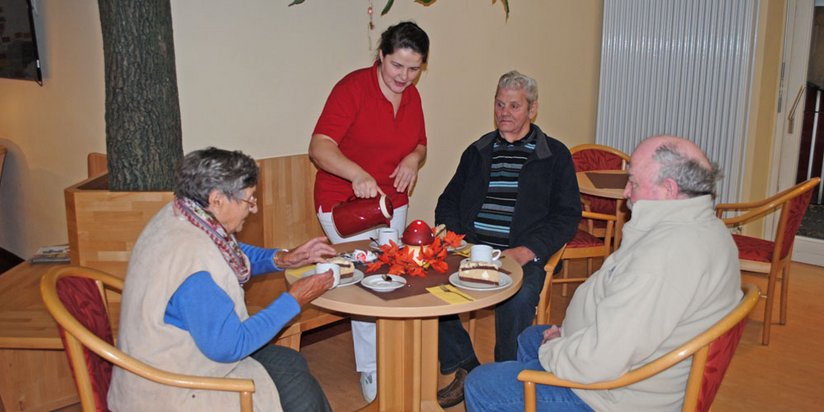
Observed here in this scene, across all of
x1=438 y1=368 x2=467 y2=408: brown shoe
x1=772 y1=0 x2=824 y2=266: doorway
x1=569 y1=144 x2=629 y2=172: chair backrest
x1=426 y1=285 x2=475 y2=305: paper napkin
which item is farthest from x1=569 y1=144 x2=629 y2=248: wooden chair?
x1=426 y1=285 x2=475 y2=305: paper napkin

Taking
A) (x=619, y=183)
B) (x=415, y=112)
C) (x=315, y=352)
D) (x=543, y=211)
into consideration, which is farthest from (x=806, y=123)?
(x=315, y=352)

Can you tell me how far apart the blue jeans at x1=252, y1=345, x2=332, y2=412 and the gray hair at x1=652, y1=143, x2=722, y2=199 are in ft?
3.61

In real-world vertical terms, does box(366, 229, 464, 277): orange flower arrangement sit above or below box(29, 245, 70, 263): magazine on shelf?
above

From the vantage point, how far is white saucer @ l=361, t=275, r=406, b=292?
194cm

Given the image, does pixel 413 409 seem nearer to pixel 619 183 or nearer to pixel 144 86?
pixel 144 86

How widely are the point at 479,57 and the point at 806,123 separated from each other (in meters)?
2.48

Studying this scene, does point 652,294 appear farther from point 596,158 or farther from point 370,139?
point 596,158

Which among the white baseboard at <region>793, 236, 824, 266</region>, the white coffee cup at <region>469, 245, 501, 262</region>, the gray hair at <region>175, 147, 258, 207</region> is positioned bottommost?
the white baseboard at <region>793, 236, 824, 266</region>

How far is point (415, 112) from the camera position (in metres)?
Result: 2.79

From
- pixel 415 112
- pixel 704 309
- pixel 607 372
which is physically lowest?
pixel 607 372

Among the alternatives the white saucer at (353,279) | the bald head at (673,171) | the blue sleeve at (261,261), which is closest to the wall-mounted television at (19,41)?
the blue sleeve at (261,261)

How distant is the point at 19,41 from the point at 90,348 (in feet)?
11.5

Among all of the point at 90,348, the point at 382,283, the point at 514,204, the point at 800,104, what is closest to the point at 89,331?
the point at 90,348

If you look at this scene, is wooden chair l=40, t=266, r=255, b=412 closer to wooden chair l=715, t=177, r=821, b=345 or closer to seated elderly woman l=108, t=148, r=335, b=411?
seated elderly woman l=108, t=148, r=335, b=411
